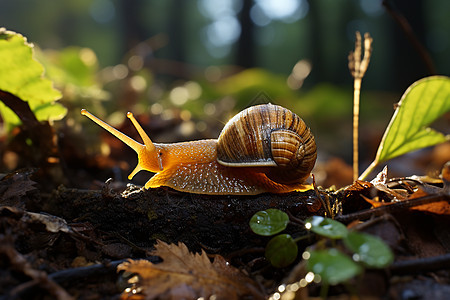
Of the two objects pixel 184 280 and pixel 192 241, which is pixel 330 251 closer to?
pixel 184 280

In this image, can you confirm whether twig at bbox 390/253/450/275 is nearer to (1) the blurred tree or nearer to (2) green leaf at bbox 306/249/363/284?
(2) green leaf at bbox 306/249/363/284

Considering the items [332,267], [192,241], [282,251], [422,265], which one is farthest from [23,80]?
[422,265]

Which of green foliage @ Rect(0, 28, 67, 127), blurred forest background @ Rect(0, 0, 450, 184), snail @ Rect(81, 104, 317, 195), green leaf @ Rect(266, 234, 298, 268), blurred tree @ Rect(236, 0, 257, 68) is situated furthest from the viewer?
blurred tree @ Rect(236, 0, 257, 68)

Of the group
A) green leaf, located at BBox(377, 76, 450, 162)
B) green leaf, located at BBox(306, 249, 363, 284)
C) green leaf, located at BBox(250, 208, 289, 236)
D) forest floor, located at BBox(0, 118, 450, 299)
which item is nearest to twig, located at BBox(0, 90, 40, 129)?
forest floor, located at BBox(0, 118, 450, 299)

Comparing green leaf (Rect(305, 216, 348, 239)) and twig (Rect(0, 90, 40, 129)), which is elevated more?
twig (Rect(0, 90, 40, 129))

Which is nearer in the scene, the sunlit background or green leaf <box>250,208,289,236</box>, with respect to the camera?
green leaf <box>250,208,289,236</box>

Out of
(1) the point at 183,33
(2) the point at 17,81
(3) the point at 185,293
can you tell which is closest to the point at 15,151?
(2) the point at 17,81

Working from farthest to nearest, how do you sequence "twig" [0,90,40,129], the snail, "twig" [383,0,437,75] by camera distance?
1. "twig" [383,0,437,75]
2. "twig" [0,90,40,129]
3. the snail
